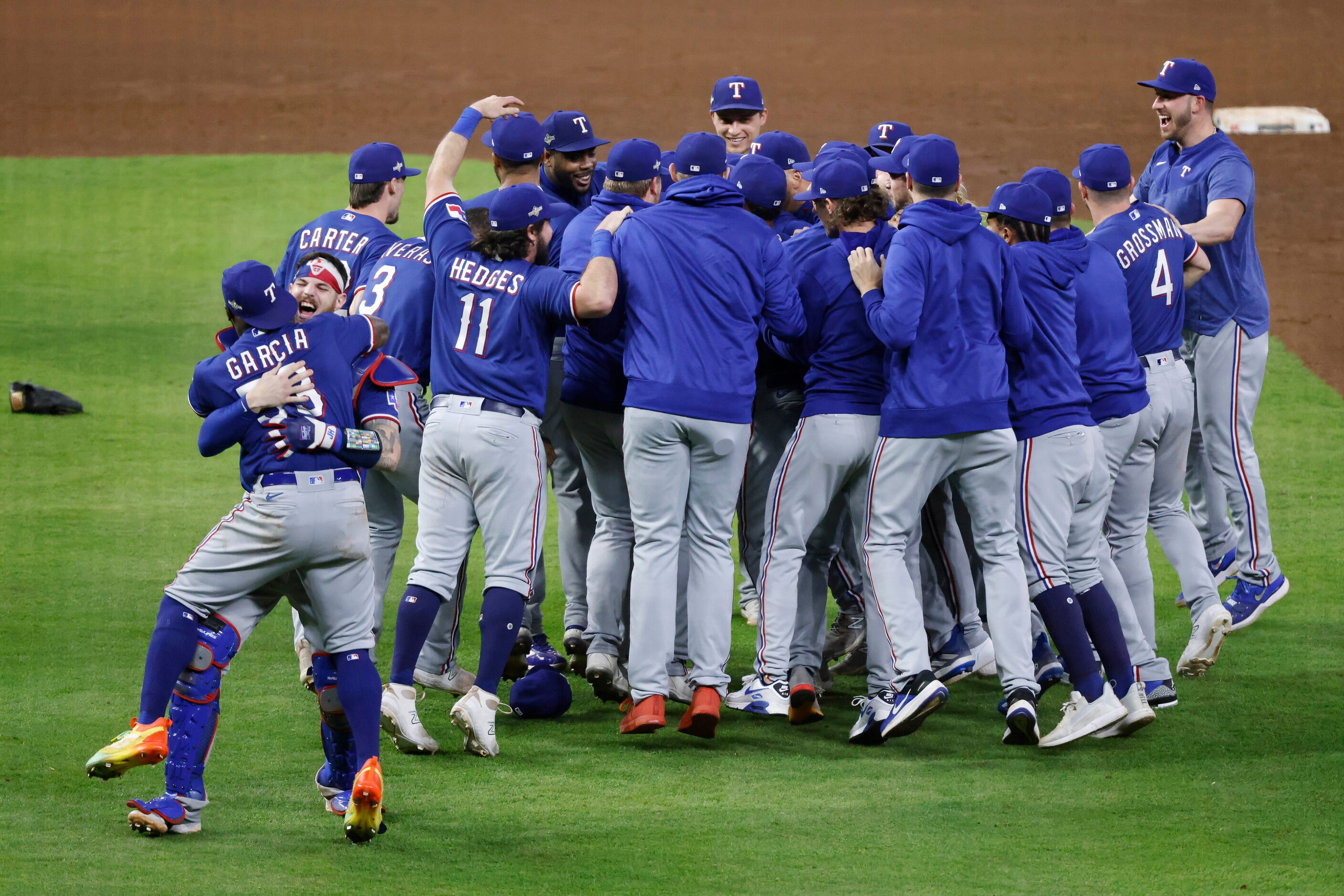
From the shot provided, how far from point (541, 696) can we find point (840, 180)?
200 centimetres

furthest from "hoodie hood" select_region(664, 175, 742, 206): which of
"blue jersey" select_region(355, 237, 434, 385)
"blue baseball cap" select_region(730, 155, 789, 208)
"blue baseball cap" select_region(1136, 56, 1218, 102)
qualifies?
"blue baseball cap" select_region(1136, 56, 1218, 102)

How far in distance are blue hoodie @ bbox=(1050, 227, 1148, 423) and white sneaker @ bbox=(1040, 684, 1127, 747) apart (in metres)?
0.98

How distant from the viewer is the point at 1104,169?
5461 mm

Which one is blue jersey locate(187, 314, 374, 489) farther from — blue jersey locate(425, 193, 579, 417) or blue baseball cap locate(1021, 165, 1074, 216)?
blue baseball cap locate(1021, 165, 1074, 216)

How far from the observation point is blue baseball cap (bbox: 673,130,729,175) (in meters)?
5.17

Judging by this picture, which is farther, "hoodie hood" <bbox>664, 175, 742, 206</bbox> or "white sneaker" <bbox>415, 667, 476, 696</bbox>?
"white sneaker" <bbox>415, 667, 476, 696</bbox>

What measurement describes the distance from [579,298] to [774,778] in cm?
159

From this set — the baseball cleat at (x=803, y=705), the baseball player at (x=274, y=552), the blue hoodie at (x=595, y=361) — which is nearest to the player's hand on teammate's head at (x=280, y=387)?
the baseball player at (x=274, y=552)

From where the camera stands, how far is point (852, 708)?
557cm

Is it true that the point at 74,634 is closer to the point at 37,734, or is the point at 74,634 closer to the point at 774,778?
the point at 37,734

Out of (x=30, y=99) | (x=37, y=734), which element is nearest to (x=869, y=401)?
(x=37, y=734)

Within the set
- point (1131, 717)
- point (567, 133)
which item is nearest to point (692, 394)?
point (567, 133)

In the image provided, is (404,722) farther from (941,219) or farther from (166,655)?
(941,219)

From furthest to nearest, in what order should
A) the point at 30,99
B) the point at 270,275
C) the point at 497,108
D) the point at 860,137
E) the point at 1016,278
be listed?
the point at 30,99 < the point at 860,137 < the point at 497,108 < the point at 1016,278 < the point at 270,275
